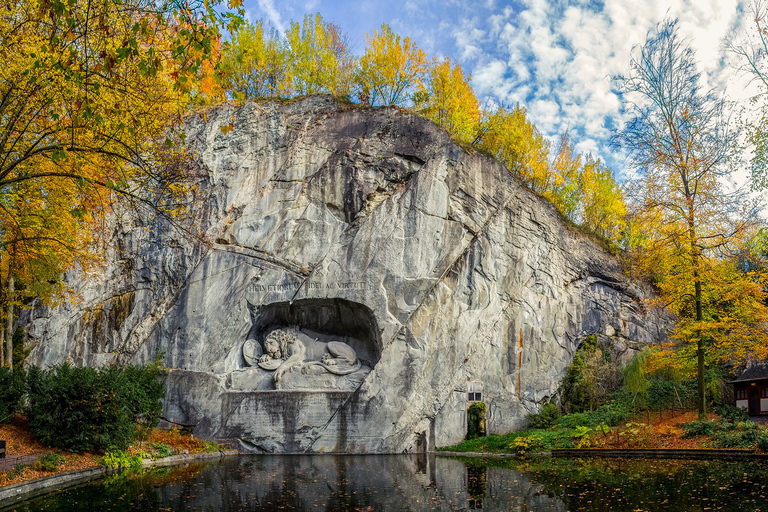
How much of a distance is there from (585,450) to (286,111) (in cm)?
1555

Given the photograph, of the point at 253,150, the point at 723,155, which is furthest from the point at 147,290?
the point at 723,155

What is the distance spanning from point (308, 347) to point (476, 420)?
5944mm

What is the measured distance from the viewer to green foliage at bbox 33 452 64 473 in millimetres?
9755

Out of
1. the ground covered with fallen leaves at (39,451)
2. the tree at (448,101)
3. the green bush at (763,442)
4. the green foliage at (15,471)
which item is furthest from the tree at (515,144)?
the green foliage at (15,471)

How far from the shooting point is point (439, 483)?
9.62 m

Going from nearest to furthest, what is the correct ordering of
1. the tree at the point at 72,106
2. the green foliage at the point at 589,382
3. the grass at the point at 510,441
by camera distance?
the tree at the point at 72,106
the grass at the point at 510,441
the green foliage at the point at 589,382

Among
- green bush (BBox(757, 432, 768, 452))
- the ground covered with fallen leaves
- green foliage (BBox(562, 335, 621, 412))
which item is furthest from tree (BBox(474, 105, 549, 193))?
the ground covered with fallen leaves

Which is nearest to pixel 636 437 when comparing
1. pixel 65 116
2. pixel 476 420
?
pixel 476 420

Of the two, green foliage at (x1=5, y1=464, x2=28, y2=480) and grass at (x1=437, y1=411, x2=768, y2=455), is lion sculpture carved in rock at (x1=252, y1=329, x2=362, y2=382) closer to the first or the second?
grass at (x1=437, y1=411, x2=768, y2=455)

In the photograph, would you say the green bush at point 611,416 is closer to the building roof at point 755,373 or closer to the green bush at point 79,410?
the building roof at point 755,373

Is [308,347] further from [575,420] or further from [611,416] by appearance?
[611,416]

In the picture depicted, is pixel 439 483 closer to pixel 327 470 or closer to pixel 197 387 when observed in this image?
pixel 327 470

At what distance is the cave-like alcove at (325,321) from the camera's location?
1836 cm

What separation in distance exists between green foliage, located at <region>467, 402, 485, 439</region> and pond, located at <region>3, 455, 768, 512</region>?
4.46m
